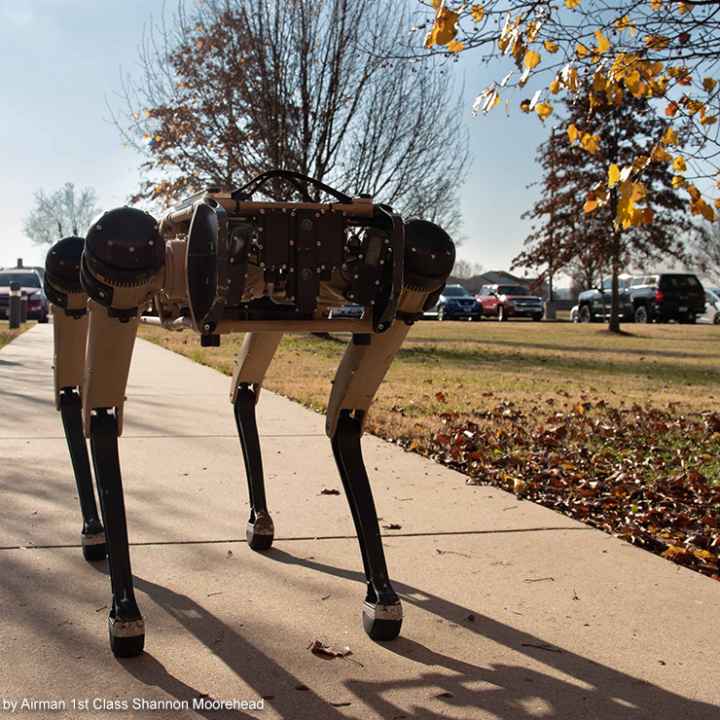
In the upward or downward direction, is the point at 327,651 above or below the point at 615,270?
below

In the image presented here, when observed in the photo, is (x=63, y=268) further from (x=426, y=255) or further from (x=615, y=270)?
(x=615, y=270)

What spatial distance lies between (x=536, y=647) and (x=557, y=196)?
28.2m

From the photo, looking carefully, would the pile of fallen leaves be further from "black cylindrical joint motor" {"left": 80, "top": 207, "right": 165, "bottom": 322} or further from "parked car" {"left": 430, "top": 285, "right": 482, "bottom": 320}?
"parked car" {"left": 430, "top": 285, "right": 482, "bottom": 320}

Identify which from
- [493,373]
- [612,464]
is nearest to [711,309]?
[493,373]

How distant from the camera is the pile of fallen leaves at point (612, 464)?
15.5 ft

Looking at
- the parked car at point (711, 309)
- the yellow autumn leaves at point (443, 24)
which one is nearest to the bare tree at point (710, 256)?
the parked car at point (711, 309)

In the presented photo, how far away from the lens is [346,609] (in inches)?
128

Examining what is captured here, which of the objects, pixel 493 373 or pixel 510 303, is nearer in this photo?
pixel 493 373

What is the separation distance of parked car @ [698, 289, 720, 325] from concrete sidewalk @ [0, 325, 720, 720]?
121 feet

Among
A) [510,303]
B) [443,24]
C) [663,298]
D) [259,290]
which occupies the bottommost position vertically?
[259,290]

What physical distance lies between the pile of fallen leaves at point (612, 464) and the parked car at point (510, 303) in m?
34.2

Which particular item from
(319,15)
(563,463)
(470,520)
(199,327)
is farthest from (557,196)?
(199,327)

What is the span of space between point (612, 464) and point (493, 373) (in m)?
7.43

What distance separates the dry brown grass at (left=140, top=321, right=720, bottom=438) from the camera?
31.7 ft
